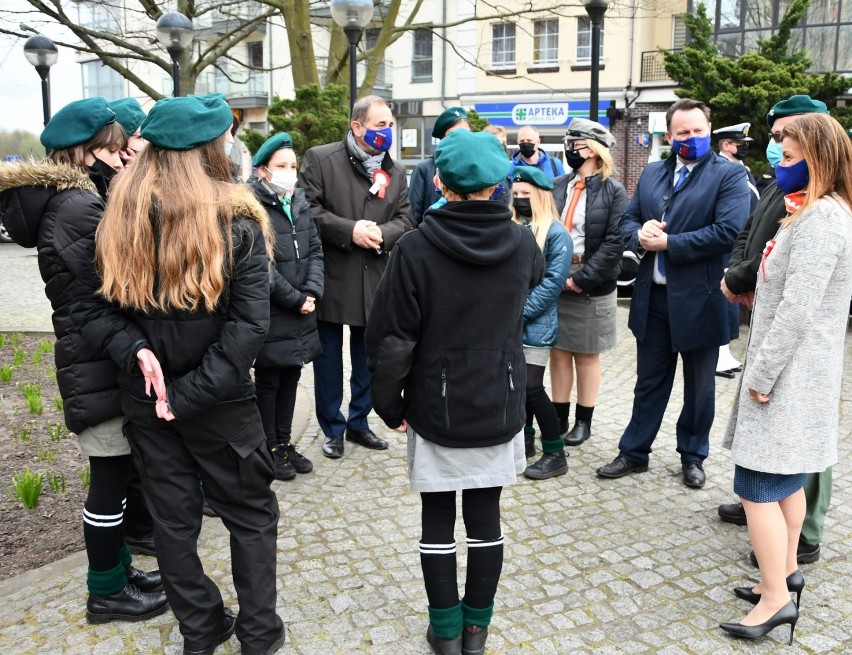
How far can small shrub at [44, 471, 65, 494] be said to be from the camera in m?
4.79

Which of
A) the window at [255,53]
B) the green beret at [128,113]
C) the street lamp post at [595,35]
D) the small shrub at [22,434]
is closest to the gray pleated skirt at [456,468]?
the green beret at [128,113]

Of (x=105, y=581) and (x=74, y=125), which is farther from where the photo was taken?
(x=105, y=581)

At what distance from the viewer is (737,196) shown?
15.7 ft

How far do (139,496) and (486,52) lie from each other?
94.6 feet

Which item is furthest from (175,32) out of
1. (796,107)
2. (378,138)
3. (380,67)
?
(380,67)

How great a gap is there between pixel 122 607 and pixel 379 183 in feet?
9.94

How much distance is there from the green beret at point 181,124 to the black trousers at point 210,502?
3.03 feet

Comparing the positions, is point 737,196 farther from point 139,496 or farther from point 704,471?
point 139,496

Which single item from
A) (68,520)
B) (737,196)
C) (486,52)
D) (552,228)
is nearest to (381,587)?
(68,520)

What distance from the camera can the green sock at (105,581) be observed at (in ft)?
11.3

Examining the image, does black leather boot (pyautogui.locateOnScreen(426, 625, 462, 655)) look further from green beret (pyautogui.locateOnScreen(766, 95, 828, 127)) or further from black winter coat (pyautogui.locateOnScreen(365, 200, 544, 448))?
green beret (pyautogui.locateOnScreen(766, 95, 828, 127))

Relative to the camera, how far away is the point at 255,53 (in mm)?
36062

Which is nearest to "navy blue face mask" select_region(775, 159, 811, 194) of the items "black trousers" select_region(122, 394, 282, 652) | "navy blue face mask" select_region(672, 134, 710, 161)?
"navy blue face mask" select_region(672, 134, 710, 161)

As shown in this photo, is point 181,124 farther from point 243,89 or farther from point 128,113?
point 243,89
